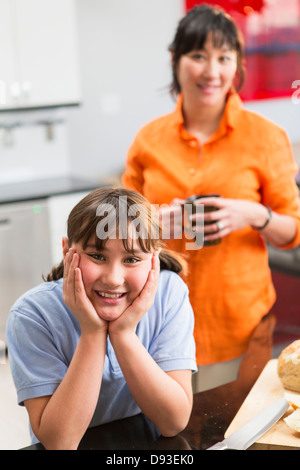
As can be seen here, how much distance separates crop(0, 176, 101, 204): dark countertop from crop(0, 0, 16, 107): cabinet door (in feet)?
1.35

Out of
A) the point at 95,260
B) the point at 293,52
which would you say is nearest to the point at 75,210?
the point at 95,260

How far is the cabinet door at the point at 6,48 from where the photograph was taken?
7.61 ft

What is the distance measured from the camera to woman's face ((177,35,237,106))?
874mm

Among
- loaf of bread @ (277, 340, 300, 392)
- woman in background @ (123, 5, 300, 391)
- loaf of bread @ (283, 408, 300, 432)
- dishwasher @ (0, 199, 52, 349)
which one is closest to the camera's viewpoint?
loaf of bread @ (283, 408, 300, 432)

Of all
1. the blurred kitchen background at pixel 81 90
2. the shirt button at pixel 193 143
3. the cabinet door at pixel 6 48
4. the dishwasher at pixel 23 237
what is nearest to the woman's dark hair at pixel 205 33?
the shirt button at pixel 193 143

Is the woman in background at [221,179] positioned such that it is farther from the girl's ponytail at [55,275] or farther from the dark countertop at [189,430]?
the girl's ponytail at [55,275]

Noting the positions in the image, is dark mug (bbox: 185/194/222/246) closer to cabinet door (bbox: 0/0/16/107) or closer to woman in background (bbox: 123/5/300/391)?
woman in background (bbox: 123/5/300/391)

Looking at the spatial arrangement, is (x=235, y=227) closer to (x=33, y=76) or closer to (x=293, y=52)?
(x=33, y=76)

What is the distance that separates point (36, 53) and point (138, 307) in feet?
6.73

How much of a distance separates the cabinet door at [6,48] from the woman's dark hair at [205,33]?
5.02ft

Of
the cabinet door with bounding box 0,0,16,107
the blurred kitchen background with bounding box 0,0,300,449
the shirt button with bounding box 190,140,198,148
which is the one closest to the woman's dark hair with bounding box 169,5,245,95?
the shirt button with bounding box 190,140,198,148

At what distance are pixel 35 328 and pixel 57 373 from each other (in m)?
0.05

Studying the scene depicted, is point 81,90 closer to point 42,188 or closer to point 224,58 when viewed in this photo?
point 42,188

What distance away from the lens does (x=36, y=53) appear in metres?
2.41
